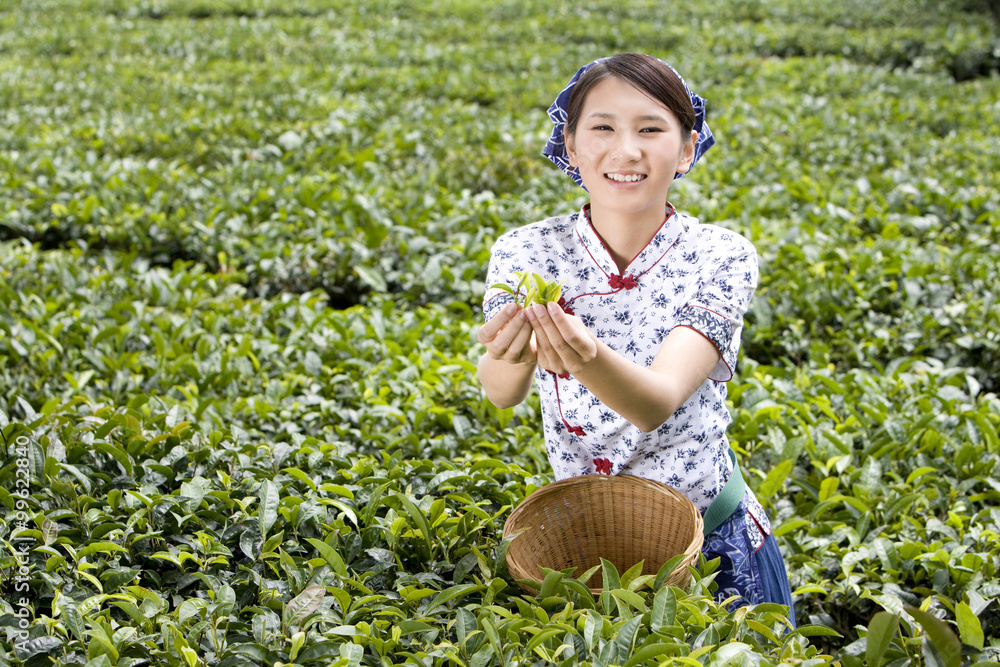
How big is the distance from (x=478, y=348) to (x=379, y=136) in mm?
3150

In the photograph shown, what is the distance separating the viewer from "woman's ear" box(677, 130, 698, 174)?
1.94m

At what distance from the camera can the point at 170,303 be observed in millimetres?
3979

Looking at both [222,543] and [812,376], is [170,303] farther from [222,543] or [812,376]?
[812,376]

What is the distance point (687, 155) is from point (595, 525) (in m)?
0.89

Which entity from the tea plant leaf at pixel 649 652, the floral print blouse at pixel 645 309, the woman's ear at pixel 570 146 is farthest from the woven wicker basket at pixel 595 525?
the woman's ear at pixel 570 146

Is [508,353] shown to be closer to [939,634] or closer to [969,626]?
[939,634]

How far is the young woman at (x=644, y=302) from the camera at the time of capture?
1.76 m

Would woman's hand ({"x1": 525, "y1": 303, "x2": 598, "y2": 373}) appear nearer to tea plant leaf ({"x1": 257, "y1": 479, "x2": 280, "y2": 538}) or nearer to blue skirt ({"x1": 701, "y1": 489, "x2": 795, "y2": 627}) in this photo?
blue skirt ({"x1": 701, "y1": 489, "x2": 795, "y2": 627})

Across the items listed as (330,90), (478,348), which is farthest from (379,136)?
(478,348)

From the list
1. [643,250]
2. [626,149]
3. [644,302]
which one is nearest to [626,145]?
[626,149]

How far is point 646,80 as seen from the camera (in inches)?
69.8

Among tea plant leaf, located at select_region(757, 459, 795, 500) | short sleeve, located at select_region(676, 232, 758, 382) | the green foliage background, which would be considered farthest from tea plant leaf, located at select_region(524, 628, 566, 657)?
tea plant leaf, located at select_region(757, 459, 795, 500)

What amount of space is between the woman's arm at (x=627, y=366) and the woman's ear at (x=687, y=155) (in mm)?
422

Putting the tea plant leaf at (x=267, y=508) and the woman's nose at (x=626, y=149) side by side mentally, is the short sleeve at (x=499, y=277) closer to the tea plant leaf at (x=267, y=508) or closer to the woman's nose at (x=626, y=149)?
the woman's nose at (x=626, y=149)
